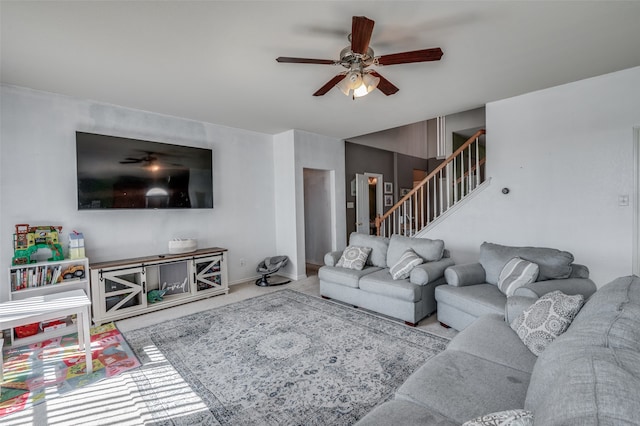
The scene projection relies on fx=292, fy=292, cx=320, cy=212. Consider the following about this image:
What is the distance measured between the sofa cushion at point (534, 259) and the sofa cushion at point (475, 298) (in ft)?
0.64

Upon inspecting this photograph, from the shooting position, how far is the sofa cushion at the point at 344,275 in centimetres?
356

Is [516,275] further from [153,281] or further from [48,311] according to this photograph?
[153,281]

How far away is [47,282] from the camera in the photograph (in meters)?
3.03

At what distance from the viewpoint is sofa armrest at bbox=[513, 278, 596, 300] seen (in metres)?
2.33

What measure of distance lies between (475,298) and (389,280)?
0.90 metres

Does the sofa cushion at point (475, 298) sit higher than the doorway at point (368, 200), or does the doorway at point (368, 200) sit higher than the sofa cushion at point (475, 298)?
the doorway at point (368, 200)

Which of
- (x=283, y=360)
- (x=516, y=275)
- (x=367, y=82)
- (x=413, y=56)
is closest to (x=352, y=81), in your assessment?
(x=367, y=82)

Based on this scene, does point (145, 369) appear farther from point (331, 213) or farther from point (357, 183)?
point (357, 183)

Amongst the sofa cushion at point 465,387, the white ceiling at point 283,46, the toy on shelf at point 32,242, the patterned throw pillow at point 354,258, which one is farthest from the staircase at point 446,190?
the toy on shelf at point 32,242

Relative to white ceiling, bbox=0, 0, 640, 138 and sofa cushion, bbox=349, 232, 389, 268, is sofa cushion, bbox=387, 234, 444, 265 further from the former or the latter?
white ceiling, bbox=0, 0, 640, 138

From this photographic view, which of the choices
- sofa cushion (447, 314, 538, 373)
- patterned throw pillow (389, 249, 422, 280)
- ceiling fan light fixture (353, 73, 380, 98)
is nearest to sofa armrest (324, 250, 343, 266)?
patterned throw pillow (389, 249, 422, 280)

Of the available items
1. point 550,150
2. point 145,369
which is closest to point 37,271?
point 145,369

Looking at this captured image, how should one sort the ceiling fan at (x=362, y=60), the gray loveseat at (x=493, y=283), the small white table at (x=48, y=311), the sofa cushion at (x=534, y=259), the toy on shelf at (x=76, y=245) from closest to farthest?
the ceiling fan at (x=362, y=60) < the small white table at (x=48, y=311) < the gray loveseat at (x=493, y=283) < the sofa cushion at (x=534, y=259) < the toy on shelf at (x=76, y=245)

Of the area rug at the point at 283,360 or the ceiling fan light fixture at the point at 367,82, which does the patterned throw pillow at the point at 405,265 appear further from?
the ceiling fan light fixture at the point at 367,82
